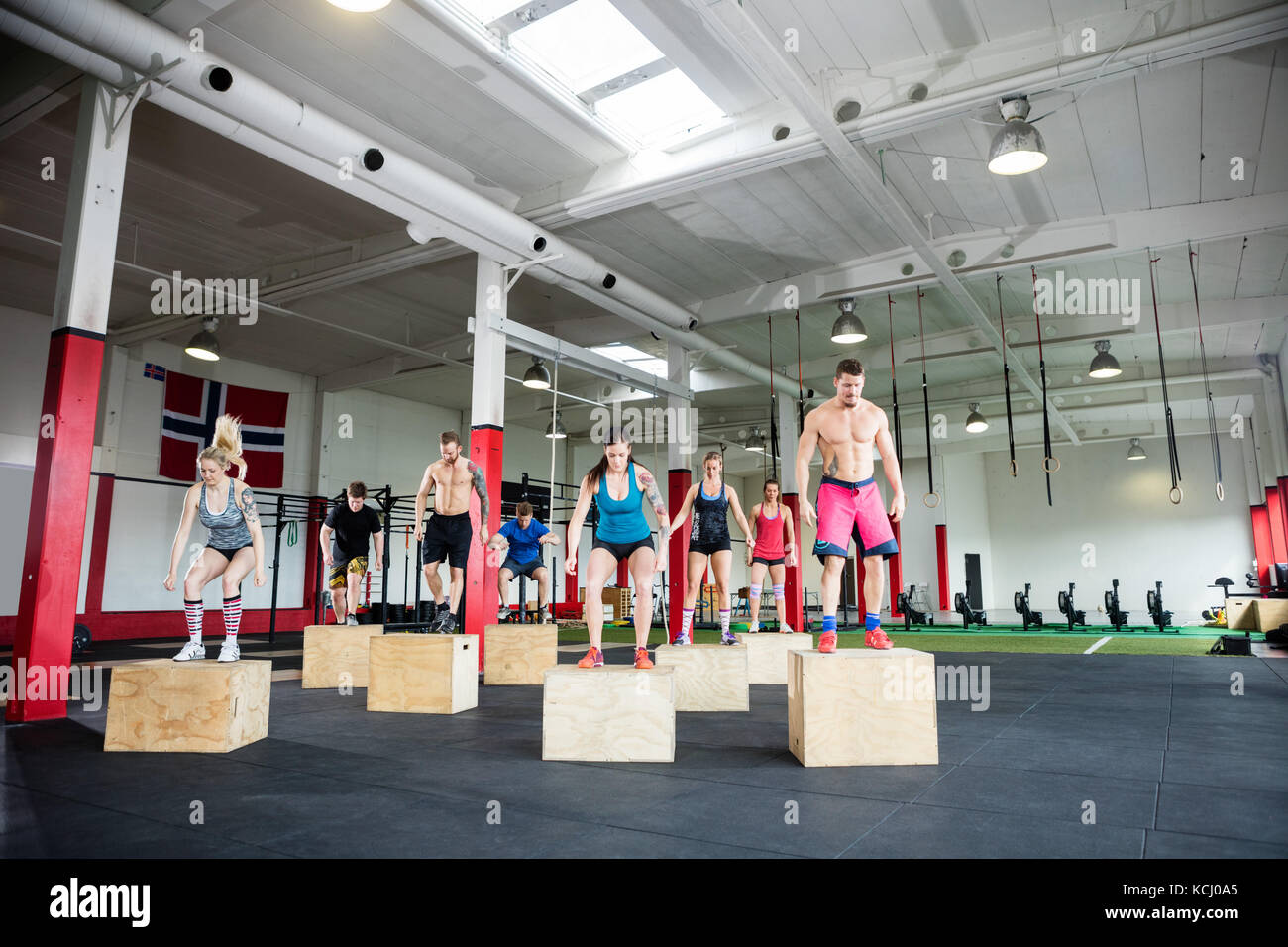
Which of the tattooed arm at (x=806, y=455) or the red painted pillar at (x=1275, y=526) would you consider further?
the red painted pillar at (x=1275, y=526)

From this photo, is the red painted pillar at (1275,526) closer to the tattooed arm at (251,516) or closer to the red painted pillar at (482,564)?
the red painted pillar at (482,564)

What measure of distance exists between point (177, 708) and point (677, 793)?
2779 millimetres

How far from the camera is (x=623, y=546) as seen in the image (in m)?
4.73

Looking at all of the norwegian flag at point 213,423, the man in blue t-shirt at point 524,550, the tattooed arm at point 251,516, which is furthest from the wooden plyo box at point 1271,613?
the norwegian flag at point 213,423

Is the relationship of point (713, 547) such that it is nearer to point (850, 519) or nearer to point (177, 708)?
point (850, 519)

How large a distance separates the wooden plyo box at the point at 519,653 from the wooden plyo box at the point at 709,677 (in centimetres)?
210

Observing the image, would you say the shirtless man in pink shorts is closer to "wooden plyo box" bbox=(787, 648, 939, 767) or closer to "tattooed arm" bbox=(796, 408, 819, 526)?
"tattooed arm" bbox=(796, 408, 819, 526)

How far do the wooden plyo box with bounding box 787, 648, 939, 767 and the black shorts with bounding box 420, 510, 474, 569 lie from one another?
3643mm

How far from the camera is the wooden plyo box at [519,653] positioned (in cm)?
732

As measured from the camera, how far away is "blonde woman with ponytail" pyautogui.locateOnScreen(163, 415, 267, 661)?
188 inches

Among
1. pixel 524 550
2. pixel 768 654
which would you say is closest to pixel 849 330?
pixel 768 654

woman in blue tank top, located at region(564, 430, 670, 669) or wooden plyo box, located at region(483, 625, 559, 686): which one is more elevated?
woman in blue tank top, located at region(564, 430, 670, 669)

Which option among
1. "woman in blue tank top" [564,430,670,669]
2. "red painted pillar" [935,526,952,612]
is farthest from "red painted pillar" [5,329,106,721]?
"red painted pillar" [935,526,952,612]

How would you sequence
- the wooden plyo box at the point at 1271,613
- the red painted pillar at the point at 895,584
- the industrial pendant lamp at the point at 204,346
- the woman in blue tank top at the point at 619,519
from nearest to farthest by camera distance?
the woman in blue tank top at the point at 619,519, the industrial pendant lamp at the point at 204,346, the wooden plyo box at the point at 1271,613, the red painted pillar at the point at 895,584
